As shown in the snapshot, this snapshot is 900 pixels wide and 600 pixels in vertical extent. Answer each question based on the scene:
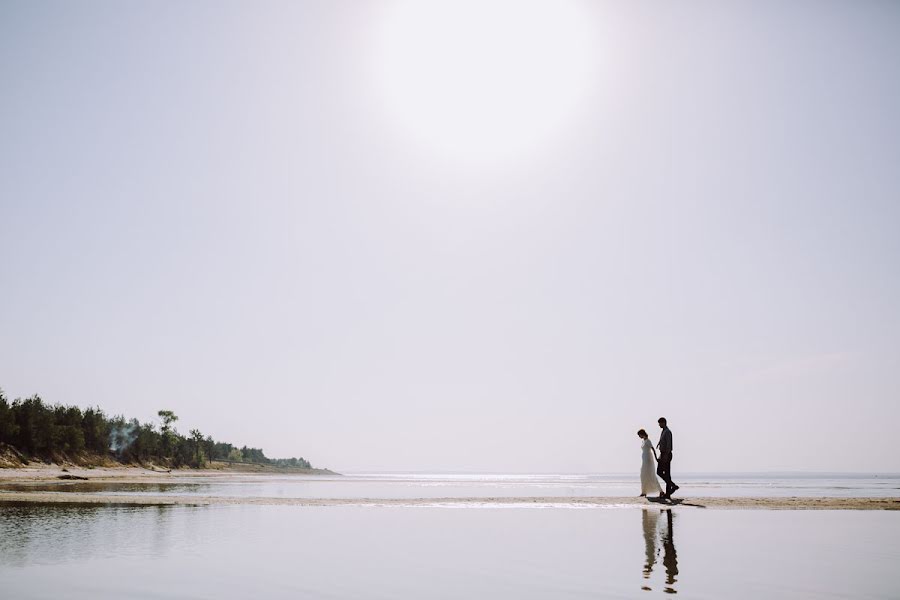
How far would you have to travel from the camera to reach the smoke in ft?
317

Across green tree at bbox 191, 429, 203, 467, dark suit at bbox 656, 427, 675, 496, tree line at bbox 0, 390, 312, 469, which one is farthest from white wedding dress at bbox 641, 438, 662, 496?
green tree at bbox 191, 429, 203, 467

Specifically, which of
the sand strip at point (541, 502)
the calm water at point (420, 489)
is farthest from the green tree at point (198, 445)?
the sand strip at point (541, 502)

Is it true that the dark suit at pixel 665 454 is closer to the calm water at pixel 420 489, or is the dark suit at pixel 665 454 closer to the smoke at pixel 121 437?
the calm water at pixel 420 489

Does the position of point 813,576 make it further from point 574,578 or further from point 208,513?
point 208,513

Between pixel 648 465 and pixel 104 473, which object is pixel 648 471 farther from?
pixel 104 473

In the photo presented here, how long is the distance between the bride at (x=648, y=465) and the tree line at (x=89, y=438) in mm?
71921

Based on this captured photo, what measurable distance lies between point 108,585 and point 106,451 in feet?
315

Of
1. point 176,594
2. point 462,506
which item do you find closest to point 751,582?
point 176,594

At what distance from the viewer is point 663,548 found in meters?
11.5

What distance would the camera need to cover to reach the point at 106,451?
89875 millimetres

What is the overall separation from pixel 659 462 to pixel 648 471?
57.3 inches

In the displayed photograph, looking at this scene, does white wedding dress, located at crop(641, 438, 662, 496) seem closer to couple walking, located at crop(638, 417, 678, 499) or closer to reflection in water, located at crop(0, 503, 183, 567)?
couple walking, located at crop(638, 417, 678, 499)

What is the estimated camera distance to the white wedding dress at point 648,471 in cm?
2310

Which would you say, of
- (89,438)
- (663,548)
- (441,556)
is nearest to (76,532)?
(441,556)
